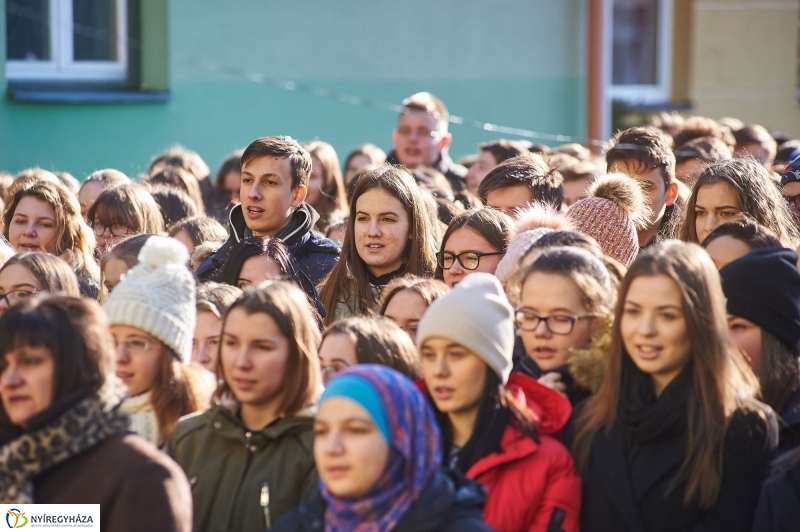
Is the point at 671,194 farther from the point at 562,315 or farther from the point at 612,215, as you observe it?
the point at 562,315

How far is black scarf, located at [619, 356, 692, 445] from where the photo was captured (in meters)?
3.21

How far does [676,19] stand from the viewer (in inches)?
576

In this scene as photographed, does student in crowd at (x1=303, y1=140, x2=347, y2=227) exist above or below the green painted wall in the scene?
below

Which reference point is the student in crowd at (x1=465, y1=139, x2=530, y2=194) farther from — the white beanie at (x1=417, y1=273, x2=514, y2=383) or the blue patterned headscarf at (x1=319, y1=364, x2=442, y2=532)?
the blue patterned headscarf at (x1=319, y1=364, x2=442, y2=532)

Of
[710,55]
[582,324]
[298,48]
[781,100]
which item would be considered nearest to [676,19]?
[710,55]

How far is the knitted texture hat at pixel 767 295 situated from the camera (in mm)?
3717

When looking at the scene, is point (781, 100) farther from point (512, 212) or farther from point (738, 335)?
point (738, 335)

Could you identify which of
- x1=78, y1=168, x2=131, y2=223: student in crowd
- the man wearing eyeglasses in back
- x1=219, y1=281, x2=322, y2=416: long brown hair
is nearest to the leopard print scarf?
x1=219, y1=281, x2=322, y2=416: long brown hair

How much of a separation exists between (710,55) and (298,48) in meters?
5.92

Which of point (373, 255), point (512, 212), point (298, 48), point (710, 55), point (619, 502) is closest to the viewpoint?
point (619, 502)

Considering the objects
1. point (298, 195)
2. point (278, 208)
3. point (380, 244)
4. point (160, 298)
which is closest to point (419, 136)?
point (298, 195)

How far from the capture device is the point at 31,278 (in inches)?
176

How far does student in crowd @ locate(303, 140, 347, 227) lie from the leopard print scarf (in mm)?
4480

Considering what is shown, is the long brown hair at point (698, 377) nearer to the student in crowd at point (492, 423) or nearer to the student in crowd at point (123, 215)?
the student in crowd at point (492, 423)
